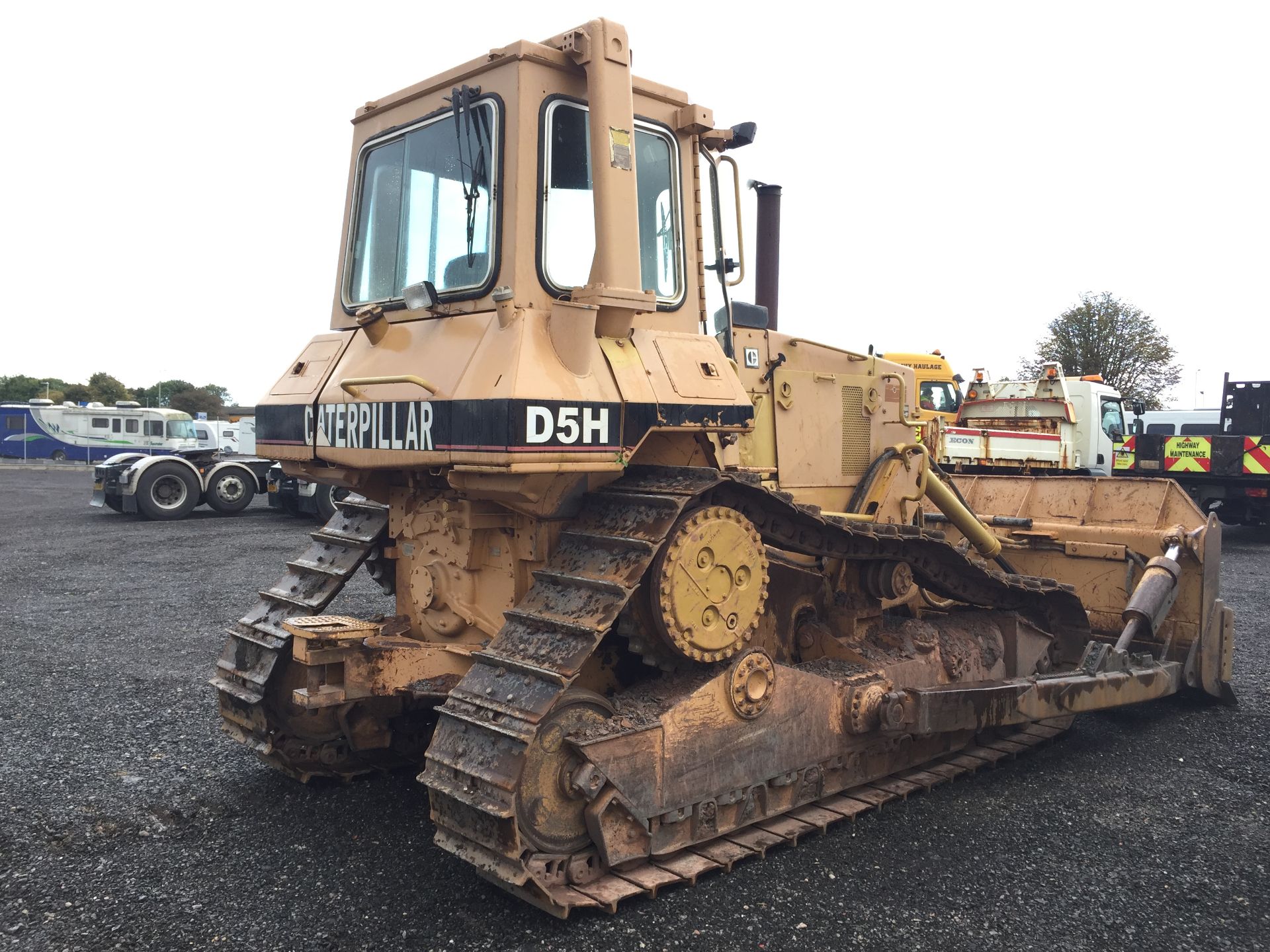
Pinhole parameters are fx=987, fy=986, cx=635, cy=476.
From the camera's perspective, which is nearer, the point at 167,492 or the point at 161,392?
the point at 167,492

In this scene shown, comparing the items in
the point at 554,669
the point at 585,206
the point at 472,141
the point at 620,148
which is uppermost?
the point at 472,141

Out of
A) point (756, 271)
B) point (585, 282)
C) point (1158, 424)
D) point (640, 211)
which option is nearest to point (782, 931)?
point (585, 282)

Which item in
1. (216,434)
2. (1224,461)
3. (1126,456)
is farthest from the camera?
(216,434)

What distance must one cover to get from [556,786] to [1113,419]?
1879 cm

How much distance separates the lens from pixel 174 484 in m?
19.2

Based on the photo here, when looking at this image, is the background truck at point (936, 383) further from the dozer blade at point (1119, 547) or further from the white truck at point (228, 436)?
the white truck at point (228, 436)

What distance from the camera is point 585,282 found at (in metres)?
4.31

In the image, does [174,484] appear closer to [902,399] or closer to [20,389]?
[902,399]

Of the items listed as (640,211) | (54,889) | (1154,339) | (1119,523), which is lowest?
(54,889)

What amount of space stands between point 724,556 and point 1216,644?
171 inches

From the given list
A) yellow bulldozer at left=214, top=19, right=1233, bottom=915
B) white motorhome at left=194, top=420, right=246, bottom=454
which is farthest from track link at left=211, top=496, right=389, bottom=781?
white motorhome at left=194, top=420, right=246, bottom=454

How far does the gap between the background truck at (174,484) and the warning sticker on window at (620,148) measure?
1561 cm

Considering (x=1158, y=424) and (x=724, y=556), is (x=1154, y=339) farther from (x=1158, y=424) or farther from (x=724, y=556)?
(x=724, y=556)

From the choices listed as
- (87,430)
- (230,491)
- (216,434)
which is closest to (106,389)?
(87,430)
